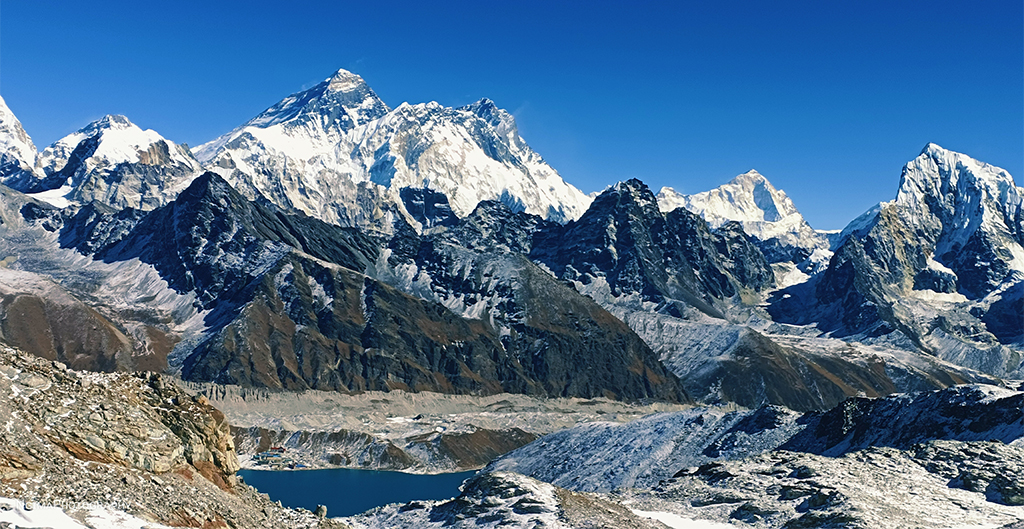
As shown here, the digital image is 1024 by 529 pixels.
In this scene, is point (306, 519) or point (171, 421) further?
point (306, 519)

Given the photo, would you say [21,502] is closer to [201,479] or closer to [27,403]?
[27,403]

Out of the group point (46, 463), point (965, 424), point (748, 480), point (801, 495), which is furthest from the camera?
point (965, 424)

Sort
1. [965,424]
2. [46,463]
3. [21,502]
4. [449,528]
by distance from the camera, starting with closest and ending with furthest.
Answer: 1. [21,502]
2. [46,463]
3. [449,528]
4. [965,424]

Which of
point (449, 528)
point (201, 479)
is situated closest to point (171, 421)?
point (201, 479)

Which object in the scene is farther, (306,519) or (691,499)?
(691,499)

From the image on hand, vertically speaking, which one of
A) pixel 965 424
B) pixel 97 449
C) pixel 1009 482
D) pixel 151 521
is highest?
pixel 965 424

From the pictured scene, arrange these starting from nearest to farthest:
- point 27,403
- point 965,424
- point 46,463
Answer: point 46,463 < point 27,403 < point 965,424

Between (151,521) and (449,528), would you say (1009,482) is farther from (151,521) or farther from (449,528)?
(151,521)

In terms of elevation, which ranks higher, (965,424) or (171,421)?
(965,424)

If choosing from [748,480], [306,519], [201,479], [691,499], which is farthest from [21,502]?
[748,480]
